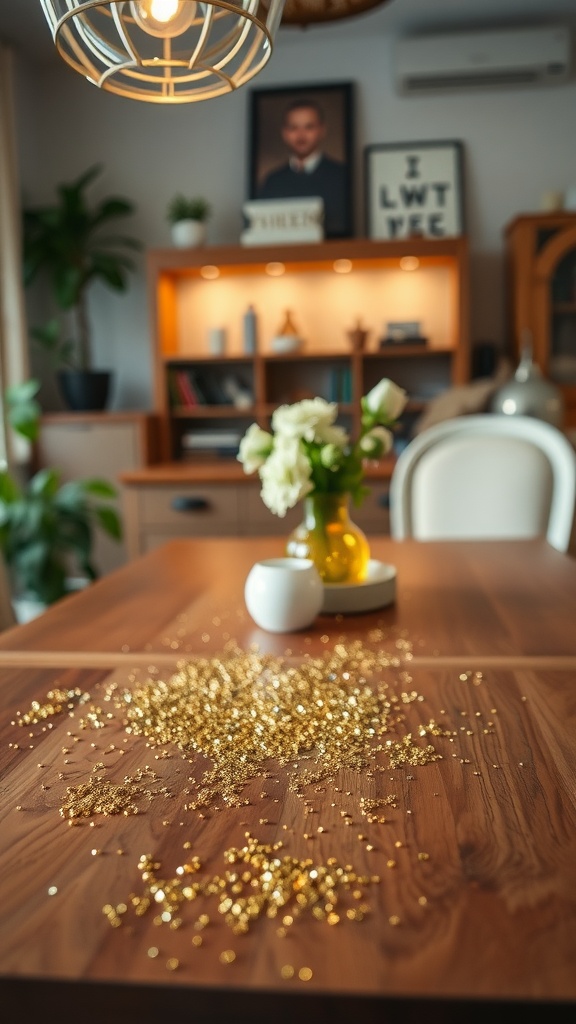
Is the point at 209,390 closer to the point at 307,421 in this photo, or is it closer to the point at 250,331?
the point at 250,331

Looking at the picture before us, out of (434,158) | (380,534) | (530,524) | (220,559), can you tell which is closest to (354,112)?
(434,158)

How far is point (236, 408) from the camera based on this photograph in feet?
11.9

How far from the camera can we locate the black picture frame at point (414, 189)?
3629 mm

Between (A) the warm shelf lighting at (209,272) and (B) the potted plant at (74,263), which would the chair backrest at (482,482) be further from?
(B) the potted plant at (74,263)

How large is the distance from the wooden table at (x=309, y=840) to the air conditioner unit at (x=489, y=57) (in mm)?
3188

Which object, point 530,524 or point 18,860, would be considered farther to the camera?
point 530,524

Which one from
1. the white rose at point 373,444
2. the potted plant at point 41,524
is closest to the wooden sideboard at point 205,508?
the potted plant at point 41,524

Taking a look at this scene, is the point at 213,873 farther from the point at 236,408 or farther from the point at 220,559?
the point at 236,408

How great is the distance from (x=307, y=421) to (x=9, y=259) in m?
2.74

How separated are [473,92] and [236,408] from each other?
1.76 m

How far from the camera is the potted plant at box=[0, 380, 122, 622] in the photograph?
296 cm

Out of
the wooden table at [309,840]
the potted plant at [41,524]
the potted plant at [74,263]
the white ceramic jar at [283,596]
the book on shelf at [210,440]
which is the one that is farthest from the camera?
the book on shelf at [210,440]

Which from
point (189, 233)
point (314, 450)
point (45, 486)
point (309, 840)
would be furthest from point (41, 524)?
point (309, 840)

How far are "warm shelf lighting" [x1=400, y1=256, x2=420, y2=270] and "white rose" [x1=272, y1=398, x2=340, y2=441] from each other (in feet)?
7.86
